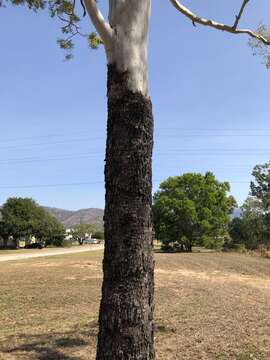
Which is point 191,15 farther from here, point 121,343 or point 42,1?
point 121,343

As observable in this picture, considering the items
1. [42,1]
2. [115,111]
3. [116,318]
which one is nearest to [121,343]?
[116,318]

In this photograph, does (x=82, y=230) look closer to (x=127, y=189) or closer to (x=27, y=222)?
(x=27, y=222)

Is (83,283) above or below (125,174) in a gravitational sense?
below

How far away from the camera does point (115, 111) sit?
4426 millimetres

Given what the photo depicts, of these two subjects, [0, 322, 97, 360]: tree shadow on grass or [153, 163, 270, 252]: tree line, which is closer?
[0, 322, 97, 360]: tree shadow on grass

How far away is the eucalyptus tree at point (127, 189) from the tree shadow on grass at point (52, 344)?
5.81ft

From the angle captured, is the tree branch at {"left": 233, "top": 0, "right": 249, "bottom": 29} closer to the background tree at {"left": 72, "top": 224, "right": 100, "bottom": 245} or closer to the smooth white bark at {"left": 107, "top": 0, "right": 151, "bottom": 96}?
the smooth white bark at {"left": 107, "top": 0, "right": 151, "bottom": 96}

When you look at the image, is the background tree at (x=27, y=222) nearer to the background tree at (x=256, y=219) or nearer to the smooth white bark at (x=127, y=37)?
the background tree at (x=256, y=219)

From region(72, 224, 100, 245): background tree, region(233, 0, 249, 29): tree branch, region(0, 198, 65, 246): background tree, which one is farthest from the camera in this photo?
region(72, 224, 100, 245): background tree

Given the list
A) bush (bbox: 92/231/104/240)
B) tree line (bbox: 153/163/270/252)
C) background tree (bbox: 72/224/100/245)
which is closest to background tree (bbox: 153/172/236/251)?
tree line (bbox: 153/163/270/252)

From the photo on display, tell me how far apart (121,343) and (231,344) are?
8.57 ft

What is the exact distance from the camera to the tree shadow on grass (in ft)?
18.9

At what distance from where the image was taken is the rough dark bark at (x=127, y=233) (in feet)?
13.5

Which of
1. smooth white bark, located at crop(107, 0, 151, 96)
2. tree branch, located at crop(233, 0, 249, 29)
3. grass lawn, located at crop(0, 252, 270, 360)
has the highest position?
tree branch, located at crop(233, 0, 249, 29)
